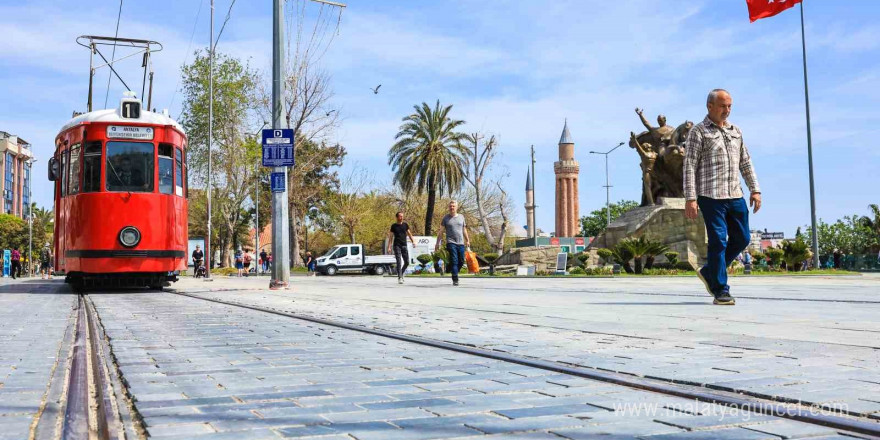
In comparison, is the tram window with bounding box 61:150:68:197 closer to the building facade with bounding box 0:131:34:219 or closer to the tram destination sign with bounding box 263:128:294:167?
the tram destination sign with bounding box 263:128:294:167

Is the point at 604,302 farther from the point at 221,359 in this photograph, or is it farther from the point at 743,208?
the point at 221,359

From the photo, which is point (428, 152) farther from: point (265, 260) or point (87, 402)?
point (87, 402)

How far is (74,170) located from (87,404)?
12.7 metres

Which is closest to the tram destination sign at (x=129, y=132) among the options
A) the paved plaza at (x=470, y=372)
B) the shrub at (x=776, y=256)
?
the paved plaza at (x=470, y=372)

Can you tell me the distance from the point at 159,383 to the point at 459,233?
12080 mm

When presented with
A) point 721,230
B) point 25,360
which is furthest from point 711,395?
point 721,230

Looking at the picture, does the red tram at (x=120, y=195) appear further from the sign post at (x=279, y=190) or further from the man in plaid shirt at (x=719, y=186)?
the man in plaid shirt at (x=719, y=186)

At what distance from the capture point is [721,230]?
8055 mm

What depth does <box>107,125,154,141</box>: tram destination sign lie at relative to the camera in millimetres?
14531

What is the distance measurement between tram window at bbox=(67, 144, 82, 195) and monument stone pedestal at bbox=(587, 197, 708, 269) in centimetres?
2130

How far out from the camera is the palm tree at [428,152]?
1889 inches

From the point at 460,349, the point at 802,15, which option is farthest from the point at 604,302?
the point at 802,15

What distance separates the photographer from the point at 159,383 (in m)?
3.82

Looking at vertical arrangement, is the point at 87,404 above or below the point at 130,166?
below
